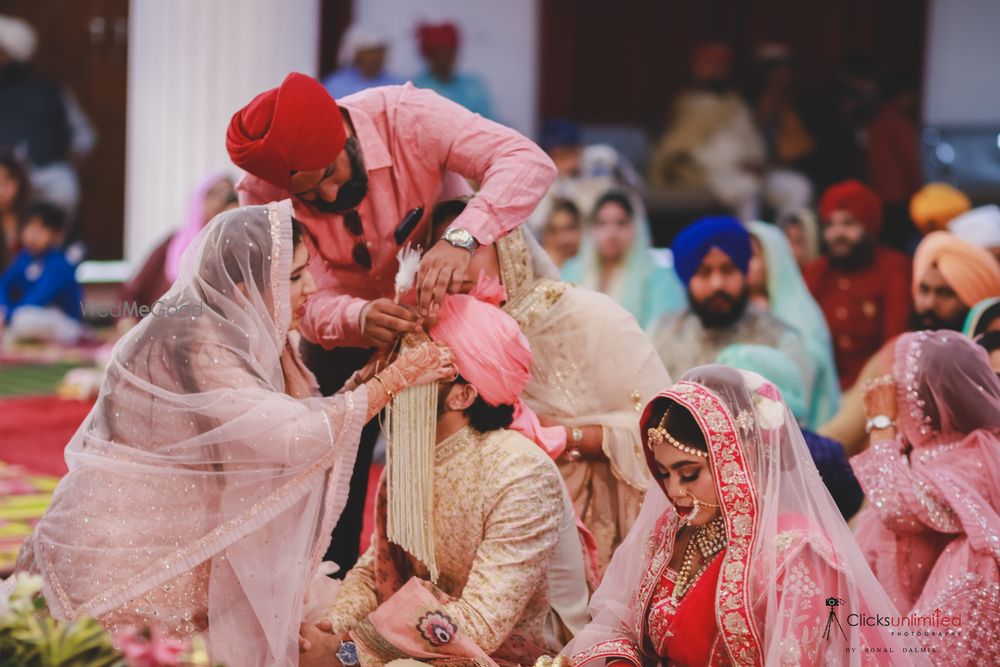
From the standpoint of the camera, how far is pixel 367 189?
313 centimetres

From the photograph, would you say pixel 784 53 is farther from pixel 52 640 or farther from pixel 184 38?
pixel 52 640

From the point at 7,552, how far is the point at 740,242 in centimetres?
245

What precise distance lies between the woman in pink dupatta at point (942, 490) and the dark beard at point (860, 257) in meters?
3.02

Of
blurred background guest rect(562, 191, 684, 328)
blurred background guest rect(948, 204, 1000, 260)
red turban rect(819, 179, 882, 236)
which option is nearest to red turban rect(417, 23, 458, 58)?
blurred background guest rect(562, 191, 684, 328)

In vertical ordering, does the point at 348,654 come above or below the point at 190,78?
below

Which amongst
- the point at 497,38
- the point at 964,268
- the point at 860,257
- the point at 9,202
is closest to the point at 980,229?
the point at 860,257

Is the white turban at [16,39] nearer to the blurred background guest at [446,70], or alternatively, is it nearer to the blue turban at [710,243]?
the blurred background guest at [446,70]

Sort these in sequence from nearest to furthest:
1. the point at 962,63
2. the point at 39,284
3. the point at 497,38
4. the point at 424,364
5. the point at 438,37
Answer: the point at 424,364
the point at 39,284
the point at 438,37
the point at 962,63
the point at 497,38

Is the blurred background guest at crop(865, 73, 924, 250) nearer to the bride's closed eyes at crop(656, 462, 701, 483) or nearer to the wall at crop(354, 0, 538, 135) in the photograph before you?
the wall at crop(354, 0, 538, 135)

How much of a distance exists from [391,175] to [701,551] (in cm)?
115

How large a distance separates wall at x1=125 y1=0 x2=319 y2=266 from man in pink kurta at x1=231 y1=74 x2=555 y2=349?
5.81 m

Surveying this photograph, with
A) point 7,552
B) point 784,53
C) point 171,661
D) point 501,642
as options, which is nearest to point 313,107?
point 501,642

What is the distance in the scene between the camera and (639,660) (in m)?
2.59

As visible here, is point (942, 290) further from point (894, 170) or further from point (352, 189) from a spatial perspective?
point (894, 170)
